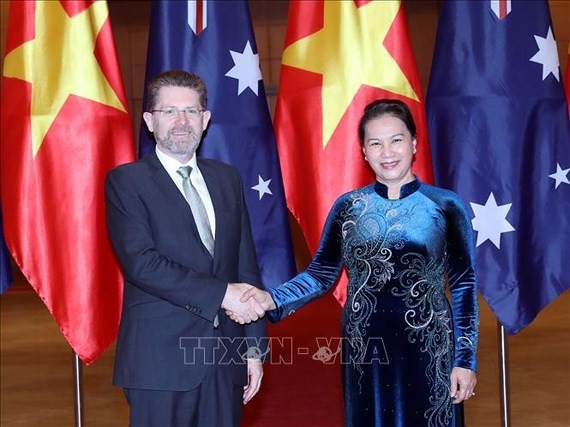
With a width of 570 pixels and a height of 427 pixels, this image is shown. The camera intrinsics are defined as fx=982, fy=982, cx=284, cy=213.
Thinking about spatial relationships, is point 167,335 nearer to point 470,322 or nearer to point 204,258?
point 204,258

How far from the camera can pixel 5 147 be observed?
3.70 meters

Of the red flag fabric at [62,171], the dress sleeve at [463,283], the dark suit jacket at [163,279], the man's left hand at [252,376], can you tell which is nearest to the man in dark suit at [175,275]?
the dark suit jacket at [163,279]

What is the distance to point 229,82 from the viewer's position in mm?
3822

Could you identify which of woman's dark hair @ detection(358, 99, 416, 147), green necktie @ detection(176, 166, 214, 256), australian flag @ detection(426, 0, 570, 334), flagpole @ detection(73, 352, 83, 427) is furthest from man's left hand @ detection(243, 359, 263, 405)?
australian flag @ detection(426, 0, 570, 334)

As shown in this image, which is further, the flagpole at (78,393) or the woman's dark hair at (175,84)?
the flagpole at (78,393)

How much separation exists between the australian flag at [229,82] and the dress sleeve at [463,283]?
1.17m

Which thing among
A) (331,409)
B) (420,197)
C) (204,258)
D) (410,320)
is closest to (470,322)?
(410,320)

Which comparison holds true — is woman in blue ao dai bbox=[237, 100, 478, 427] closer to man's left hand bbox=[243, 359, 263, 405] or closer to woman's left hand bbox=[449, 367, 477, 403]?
woman's left hand bbox=[449, 367, 477, 403]

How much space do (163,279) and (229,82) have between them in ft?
4.61

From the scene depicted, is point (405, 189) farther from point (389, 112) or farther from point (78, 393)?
point (78, 393)

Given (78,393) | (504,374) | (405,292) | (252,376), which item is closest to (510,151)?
(504,374)

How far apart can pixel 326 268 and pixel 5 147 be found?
4.69 ft

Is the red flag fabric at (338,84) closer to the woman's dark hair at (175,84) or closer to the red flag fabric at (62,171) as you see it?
the red flag fabric at (62,171)

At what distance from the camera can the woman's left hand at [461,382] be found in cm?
278
